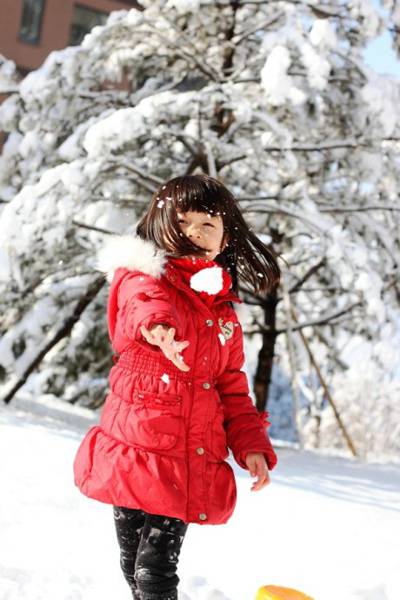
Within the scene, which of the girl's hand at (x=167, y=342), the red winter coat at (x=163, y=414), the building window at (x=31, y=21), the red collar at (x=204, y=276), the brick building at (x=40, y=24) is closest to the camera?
the girl's hand at (x=167, y=342)

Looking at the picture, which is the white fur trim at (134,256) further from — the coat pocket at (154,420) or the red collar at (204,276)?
the coat pocket at (154,420)

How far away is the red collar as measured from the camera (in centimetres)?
217

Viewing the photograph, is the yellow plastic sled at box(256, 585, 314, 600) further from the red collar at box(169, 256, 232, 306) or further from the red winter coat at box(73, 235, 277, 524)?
the red collar at box(169, 256, 232, 306)

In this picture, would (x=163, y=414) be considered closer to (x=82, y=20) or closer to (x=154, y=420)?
(x=154, y=420)

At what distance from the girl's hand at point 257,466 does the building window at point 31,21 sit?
24.2m

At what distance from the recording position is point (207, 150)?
6.74 metres

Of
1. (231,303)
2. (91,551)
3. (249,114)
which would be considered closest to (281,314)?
(249,114)

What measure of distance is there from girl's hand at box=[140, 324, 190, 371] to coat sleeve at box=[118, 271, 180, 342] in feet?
0.06

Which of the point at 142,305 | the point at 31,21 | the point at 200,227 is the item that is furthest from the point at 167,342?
the point at 31,21

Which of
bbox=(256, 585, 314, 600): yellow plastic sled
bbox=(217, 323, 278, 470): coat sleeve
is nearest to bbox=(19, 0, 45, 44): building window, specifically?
bbox=(217, 323, 278, 470): coat sleeve

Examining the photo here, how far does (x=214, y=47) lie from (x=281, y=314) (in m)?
3.96

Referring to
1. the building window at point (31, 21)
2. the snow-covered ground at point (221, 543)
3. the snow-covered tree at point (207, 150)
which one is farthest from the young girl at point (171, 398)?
the building window at point (31, 21)

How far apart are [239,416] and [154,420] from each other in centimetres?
31

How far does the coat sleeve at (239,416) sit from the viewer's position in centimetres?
222
